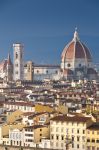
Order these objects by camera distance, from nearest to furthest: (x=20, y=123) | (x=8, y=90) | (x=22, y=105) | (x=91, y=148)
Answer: (x=91, y=148) → (x=20, y=123) → (x=22, y=105) → (x=8, y=90)

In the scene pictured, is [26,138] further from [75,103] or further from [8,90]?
[8,90]

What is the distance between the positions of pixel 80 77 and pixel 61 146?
2573 inches

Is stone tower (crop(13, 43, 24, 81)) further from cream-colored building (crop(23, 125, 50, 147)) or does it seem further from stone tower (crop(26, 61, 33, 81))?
cream-colored building (crop(23, 125, 50, 147))

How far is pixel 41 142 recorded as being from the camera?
2478cm

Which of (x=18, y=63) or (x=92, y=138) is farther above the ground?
(x=18, y=63)

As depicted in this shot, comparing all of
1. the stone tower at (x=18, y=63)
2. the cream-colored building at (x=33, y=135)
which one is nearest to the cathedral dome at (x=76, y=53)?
the stone tower at (x=18, y=63)

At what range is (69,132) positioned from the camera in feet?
82.1

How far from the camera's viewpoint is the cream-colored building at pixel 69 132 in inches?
968

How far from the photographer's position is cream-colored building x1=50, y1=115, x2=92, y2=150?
24.6 meters

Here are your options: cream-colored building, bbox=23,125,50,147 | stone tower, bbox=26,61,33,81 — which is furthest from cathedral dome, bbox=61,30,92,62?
cream-colored building, bbox=23,125,50,147

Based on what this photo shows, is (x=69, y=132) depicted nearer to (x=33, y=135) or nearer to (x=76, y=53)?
(x=33, y=135)

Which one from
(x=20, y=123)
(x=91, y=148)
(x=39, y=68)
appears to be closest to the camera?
(x=91, y=148)

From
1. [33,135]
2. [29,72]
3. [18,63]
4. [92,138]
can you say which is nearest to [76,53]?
[18,63]

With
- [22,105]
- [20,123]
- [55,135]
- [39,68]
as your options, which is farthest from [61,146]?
[39,68]
